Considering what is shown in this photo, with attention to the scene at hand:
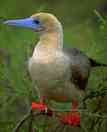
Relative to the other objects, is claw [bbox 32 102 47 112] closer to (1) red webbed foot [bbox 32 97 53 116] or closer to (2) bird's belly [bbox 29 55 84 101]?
(1) red webbed foot [bbox 32 97 53 116]

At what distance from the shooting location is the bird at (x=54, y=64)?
5.32 meters

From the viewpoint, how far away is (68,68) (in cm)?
549

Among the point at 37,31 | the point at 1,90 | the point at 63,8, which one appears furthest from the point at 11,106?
the point at 63,8

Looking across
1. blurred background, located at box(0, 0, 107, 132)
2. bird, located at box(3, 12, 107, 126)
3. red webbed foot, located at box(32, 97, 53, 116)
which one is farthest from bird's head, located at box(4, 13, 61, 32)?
red webbed foot, located at box(32, 97, 53, 116)

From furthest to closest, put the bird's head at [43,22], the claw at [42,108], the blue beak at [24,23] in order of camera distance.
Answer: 1. the bird's head at [43,22]
2. the blue beak at [24,23]
3. the claw at [42,108]

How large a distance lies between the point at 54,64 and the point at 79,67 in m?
0.32

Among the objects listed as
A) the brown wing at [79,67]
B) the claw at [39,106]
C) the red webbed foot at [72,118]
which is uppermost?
the brown wing at [79,67]

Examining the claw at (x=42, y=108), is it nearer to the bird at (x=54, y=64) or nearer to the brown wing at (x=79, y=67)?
the bird at (x=54, y=64)

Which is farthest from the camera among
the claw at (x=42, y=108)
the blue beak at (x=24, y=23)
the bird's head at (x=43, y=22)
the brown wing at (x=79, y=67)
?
the brown wing at (x=79, y=67)

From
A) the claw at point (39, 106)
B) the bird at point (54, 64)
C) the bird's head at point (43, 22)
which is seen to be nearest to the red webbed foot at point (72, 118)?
the bird at point (54, 64)

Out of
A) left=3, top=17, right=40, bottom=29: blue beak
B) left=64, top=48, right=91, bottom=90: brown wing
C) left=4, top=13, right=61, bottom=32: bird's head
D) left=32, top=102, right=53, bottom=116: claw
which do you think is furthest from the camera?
left=64, top=48, right=91, bottom=90: brown wing

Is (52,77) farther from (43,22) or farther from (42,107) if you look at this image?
(43,22)

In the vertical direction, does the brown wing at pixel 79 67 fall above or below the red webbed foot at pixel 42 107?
above

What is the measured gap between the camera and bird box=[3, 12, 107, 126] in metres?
5.32
